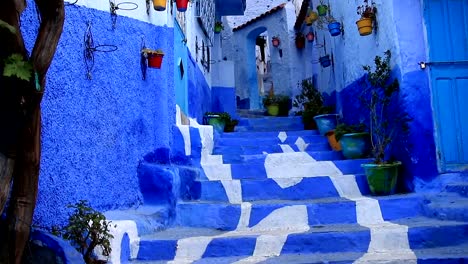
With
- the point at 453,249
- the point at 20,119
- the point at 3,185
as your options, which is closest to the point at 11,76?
the point at 20,119

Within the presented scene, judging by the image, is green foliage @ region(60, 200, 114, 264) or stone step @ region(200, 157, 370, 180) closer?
green foliage @ region(60, 200, 114, 264)

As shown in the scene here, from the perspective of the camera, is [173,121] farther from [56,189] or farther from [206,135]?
[56,189]

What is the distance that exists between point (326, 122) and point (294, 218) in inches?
135

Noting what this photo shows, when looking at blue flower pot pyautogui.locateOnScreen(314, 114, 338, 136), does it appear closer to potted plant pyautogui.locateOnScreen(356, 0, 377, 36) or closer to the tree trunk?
potted plant pyautogui.locateOnScreen(356, 0, 377, 36)

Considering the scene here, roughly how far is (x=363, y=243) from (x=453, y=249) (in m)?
0.71

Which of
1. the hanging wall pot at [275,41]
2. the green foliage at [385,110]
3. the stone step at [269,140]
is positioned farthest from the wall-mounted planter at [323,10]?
the hanging wall pot at [275,41]

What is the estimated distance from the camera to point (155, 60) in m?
5.14

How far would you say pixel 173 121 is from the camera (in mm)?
6027

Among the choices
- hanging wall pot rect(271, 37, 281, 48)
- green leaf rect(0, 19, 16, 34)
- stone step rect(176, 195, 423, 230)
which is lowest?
stone step rect(176, 195, 423, 230)

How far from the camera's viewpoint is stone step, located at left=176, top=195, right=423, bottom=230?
15.7ft

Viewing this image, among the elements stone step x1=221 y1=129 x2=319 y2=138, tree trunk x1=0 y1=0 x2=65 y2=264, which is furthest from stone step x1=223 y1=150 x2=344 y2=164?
tree trunk x1=0 y1=0 x2=65 y2=264

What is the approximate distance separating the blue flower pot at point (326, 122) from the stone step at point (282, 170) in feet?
6.04

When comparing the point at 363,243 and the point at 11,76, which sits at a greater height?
the point at 11,76

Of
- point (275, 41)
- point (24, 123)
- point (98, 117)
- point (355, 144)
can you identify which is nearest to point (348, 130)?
point (355, 144)
